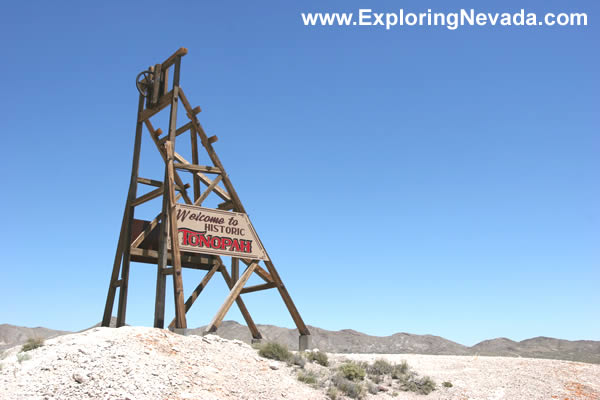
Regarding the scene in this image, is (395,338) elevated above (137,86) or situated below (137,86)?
below

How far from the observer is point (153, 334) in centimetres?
1229

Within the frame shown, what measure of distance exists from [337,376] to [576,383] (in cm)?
740

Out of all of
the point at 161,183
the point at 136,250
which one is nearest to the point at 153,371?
the point at 136,250

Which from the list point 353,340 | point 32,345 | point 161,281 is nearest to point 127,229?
point 161,281

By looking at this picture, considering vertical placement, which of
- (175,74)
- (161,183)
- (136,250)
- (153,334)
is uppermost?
(175,74)

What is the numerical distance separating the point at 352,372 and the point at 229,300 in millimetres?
4090

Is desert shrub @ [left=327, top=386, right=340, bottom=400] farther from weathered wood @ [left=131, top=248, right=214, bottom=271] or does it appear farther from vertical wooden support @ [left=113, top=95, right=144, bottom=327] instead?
vertical wooden support @ [left=113, top=95, right=144, bottom=327]

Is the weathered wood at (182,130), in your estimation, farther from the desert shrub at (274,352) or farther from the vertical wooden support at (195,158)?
the desert shrub at (274,352)

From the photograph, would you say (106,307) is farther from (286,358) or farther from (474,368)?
(474,368)

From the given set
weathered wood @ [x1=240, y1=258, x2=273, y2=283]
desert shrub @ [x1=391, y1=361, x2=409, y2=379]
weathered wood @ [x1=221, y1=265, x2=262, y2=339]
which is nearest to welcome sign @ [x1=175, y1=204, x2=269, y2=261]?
weathered wood @ [x1=240, y1=258, x2=273, y2=283]

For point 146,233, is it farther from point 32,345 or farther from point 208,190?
point 32,345

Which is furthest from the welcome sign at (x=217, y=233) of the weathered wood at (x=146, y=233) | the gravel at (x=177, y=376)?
the gravel at (x=177, y=376)

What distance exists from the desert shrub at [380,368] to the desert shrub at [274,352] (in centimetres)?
243

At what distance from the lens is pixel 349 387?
12.6 m
